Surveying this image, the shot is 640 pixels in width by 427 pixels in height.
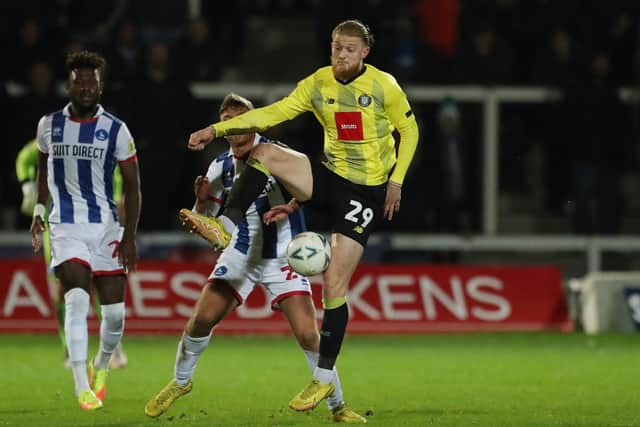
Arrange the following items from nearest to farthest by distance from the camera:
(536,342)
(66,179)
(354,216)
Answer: (354,216), (66,179), (536,342)

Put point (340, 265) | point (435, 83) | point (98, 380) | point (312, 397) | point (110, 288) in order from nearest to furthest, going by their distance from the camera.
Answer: point (312, 397) → point (340, 265) → point (110, 288) → point (98, 380) → point (435, 83)

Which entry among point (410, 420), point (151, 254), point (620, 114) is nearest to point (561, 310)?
point (620, 114)

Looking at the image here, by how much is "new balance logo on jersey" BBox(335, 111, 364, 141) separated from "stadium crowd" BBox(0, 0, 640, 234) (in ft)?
20.8

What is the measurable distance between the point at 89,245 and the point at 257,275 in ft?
3.83

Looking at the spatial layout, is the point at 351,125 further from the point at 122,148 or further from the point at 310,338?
the point at 122,148

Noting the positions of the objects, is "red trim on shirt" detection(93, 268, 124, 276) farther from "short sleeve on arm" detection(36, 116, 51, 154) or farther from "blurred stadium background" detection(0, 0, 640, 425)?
"blurred stadium background" detection(0, 0, 640, 425)

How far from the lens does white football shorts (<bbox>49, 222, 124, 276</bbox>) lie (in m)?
8.71

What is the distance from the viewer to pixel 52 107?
46.8 feet

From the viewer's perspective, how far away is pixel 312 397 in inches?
308

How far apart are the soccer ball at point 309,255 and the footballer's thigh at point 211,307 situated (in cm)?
47

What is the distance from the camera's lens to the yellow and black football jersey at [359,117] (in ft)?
26.3

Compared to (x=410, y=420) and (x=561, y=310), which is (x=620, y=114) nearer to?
(x=561, y=310)

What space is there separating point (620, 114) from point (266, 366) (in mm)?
5768

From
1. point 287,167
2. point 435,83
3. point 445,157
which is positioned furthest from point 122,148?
point 435,83
